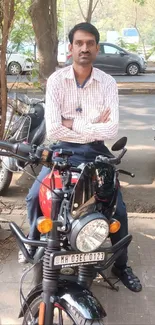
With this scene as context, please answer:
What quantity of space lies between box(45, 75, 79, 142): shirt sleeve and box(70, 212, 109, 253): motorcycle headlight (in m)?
1.07

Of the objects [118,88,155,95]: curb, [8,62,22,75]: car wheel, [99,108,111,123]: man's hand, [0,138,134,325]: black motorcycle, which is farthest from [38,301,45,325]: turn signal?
[118,88,155,95]: curb

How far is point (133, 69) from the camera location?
19266 mm

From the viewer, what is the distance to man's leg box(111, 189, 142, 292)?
10.2 ft

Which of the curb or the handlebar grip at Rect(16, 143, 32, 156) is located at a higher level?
the handlebar grip at Rect(16, 143, 32, 156)

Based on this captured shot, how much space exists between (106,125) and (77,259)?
1.15m

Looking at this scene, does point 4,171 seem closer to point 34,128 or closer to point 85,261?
point 34,128

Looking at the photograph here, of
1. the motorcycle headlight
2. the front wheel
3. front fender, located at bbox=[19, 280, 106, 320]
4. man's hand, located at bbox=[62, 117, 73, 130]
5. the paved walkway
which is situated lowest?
the paved walkway

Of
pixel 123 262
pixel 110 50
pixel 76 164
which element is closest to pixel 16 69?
pixel 76 164

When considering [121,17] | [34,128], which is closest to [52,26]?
[34,128]

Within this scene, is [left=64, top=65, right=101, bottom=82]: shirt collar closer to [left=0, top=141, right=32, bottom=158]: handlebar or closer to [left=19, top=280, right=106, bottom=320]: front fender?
[left=0, top=141, right=32, bottom=158]: handlebar

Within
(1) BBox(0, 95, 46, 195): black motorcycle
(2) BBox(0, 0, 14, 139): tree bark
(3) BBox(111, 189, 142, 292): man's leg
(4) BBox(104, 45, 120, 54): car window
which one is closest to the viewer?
(3) BBox(111, 189, 142, 292): man's leg

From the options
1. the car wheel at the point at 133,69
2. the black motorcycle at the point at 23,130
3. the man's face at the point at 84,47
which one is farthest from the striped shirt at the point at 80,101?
the car wheel at the point at 133,69

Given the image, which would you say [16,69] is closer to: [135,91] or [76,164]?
[76,164]

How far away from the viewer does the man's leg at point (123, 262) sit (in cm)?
312
